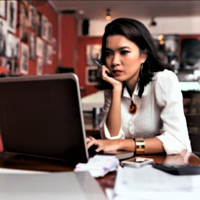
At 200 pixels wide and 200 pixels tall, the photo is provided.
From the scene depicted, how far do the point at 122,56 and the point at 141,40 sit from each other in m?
0.15

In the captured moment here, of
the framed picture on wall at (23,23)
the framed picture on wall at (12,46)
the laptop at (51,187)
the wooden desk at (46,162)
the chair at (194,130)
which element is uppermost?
the framed picture on wall at (23,23)

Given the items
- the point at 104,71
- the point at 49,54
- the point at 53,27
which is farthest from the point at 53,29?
the point at 104,71

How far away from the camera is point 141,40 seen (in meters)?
1.52

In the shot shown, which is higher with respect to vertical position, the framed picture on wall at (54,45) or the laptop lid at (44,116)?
the framed picture on wall at (54,45)

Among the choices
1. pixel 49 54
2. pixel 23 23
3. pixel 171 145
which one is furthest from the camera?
pixel 49 54

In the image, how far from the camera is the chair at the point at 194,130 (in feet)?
6.70

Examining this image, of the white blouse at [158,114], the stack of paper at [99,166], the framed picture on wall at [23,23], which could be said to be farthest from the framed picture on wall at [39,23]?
the stack of paper at [99,166]

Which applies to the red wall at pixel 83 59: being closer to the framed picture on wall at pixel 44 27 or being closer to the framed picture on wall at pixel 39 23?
the framed picture on wall at pixel 44 27

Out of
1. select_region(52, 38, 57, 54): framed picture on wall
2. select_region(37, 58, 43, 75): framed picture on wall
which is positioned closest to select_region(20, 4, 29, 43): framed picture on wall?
select_region(37, 58, 43, 75): framed picture on wall

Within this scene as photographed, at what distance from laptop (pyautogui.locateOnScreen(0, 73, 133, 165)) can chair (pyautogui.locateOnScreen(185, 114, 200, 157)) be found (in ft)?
3.54

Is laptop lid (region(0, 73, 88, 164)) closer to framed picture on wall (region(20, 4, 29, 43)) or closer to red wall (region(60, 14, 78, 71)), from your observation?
framed picture on wall (region(20, 4, 29, 43))

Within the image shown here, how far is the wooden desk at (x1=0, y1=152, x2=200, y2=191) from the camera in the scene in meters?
0.94

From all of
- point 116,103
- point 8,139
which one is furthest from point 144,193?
point 116,103

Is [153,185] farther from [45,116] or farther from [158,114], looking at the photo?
[158,114]
